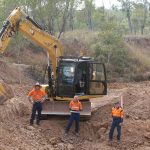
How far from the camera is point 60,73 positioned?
1606 centimetres

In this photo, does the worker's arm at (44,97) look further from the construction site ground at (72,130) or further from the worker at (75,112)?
the worker at (75,112)

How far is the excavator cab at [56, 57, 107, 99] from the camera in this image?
16.0m

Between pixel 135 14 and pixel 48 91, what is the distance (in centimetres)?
4189

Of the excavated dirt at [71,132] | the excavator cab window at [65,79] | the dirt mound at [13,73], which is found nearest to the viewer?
the excavated dirt at [71,132]

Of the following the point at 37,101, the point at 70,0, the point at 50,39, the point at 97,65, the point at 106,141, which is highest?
the point at 70,0

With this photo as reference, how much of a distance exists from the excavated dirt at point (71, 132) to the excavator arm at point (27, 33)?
2.09 meters

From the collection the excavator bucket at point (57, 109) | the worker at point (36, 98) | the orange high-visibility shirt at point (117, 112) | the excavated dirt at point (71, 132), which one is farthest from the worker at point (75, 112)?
the orange high-visibility shirt at point (117, 112)

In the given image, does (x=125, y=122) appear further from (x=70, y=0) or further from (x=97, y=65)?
(x=70, y=0)

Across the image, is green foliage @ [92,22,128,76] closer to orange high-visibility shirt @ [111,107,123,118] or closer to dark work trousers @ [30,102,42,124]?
dark work trousers @ [30,102,42,124]

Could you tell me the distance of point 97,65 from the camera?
54.2 feet

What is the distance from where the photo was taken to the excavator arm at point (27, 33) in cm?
1559

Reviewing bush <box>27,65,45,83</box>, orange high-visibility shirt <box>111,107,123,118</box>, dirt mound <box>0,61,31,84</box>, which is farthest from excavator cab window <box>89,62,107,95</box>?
bush <box>27,65,45,83</box>

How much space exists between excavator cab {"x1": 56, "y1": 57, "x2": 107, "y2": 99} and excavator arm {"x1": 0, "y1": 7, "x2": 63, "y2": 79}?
19.5 inches

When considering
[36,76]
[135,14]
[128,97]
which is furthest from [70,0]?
[135,14]
